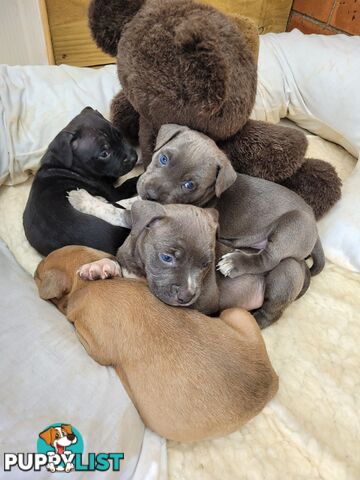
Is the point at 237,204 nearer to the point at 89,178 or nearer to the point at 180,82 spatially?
the point at 180,82

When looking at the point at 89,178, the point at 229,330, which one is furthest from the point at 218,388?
the point at 89,178

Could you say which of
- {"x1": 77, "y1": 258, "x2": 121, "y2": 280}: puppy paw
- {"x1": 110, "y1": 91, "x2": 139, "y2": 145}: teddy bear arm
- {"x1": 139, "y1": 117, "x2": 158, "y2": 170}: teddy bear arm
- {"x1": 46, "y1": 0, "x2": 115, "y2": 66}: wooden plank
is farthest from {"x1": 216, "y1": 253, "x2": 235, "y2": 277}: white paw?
{"x1": 46, "y1": 0, "x2": 115, "y2": 66}: wooden plank

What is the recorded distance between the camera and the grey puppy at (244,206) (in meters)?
2.11

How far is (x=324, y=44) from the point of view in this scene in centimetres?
349

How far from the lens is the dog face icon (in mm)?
1417

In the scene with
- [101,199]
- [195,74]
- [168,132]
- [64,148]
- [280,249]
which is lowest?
[101,199]

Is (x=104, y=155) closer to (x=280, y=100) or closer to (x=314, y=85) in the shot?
(x=280, y=100)

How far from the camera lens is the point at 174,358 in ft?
5.30

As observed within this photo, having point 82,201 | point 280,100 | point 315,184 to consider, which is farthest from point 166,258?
point 280,100

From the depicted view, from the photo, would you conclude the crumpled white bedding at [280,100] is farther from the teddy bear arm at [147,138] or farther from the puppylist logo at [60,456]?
the puppylist logo at [60,456]

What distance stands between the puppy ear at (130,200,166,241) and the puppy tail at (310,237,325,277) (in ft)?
3.39

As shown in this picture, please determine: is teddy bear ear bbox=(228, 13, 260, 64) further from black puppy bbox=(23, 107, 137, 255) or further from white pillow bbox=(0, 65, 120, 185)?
white pillow bbox=(0, 65, 120, 185)

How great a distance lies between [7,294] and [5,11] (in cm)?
283

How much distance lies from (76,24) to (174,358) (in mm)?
3611
